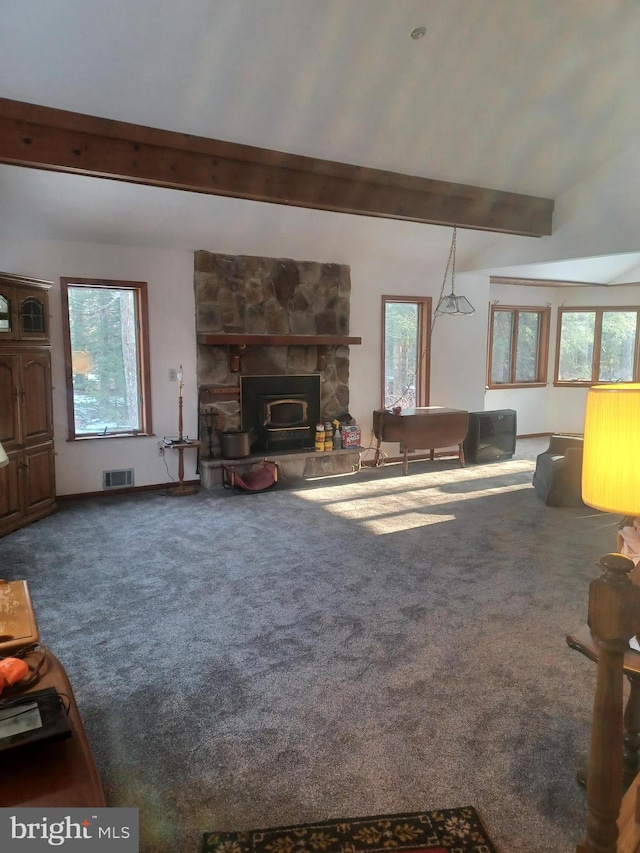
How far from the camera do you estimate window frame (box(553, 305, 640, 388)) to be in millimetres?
9031

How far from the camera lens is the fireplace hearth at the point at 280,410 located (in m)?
6.48

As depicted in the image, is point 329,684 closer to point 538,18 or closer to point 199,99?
point 199,99

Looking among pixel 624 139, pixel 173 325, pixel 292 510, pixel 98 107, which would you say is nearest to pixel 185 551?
pixel 292 510

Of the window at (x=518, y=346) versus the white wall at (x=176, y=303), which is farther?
the window at (x=518, y=346)

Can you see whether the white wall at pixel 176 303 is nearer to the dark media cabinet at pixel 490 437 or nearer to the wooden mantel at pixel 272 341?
the wooden mantel at pixel 272 341

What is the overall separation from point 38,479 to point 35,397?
28.4 inches

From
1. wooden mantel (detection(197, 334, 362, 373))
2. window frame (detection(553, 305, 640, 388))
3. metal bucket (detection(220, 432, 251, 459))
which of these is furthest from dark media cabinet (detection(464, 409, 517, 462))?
metal bucket (detection(220, 432, 251, 459))

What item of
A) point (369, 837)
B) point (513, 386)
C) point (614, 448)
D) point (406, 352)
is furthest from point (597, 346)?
point (369, 837)

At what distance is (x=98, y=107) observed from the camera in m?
3.63

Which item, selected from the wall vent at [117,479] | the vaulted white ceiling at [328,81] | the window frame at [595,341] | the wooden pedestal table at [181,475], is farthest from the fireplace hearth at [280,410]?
the window frame at [595,341]

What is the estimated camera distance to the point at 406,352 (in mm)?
7617

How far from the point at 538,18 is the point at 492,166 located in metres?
1.54

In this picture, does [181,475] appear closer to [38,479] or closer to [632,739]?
[38,479]

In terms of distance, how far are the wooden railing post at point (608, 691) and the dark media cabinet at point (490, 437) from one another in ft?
20.7
